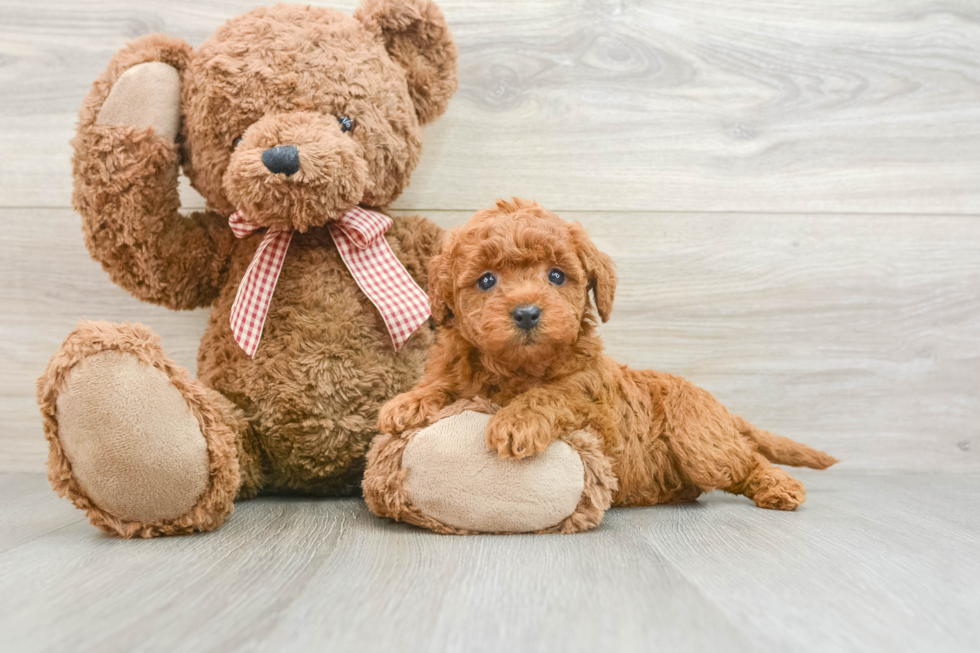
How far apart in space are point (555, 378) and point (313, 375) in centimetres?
35

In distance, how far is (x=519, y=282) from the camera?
2.80 ft

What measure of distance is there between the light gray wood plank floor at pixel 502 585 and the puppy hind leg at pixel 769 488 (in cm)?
2

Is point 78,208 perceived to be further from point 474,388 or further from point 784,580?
point 784,580

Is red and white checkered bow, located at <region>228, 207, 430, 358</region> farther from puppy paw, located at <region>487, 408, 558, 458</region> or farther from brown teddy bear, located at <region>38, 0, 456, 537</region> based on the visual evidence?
puppy paw, located at <region>487, 408, 558, 458</region>

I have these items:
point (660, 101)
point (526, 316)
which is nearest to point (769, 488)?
point (526, 316)

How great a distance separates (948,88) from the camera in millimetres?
1375

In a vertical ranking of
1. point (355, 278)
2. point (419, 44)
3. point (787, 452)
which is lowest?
point (787, 452)

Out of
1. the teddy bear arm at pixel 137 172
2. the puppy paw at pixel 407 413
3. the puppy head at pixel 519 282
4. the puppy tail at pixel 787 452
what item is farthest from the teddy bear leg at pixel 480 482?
the teddy bear arm at pixel 137 172

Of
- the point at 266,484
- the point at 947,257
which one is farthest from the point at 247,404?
the point at 947,257

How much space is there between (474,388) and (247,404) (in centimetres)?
34

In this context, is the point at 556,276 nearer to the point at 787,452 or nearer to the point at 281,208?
the point at 281,208

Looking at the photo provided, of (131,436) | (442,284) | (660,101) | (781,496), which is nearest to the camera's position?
(131,436)

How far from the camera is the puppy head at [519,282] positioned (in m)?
0.82

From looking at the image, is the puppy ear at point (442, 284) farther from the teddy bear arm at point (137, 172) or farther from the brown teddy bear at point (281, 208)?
the teddy bear arm at point (137, 172)
